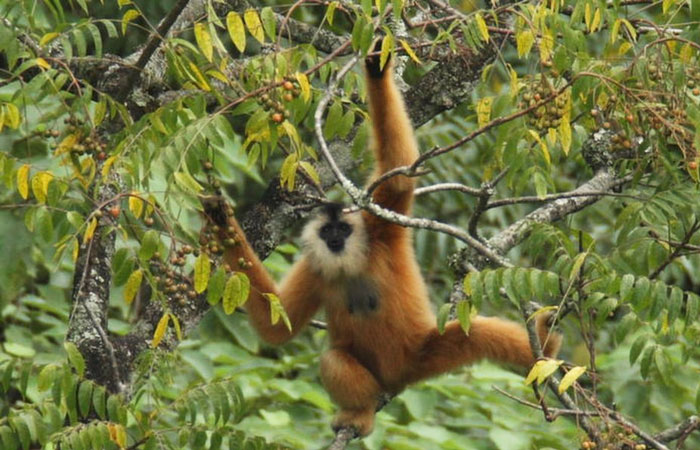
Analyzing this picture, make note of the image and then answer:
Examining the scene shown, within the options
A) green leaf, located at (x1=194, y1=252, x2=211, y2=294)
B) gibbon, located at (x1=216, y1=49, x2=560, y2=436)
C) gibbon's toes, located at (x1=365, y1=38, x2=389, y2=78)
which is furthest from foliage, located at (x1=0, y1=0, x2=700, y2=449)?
gibbon, located at (x1=216, y1=49, x2=560, y2=436)

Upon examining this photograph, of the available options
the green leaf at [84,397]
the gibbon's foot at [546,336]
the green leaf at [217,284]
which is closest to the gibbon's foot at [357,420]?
the gibbon's foot at [546,336]

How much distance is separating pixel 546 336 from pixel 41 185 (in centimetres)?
362

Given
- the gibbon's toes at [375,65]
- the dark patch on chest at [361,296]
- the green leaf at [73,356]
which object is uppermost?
the gibbon's toes at [375,65]

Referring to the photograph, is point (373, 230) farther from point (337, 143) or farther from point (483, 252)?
point (483, 252)

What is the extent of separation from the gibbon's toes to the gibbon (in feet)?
4.46

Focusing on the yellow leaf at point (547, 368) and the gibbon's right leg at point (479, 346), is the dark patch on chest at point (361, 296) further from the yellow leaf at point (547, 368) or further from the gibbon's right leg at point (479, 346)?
the yellow leaf at point (547, 368)

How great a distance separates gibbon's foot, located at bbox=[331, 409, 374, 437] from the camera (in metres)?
7.53

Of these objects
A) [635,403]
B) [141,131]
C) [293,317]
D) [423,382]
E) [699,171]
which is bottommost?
[635,403]

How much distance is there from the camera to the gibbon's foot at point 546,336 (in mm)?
7184

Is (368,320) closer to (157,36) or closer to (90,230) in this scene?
(157,36)

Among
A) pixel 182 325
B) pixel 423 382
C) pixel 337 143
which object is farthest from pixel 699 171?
pixel 423 382

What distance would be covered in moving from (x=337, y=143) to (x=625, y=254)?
187 cm

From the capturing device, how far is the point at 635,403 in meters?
8.92

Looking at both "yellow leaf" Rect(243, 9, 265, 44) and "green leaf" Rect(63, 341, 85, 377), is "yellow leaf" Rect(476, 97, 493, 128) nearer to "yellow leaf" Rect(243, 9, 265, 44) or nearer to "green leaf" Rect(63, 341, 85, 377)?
"yellow leaf" Rect(243, 9, 265, 44)
